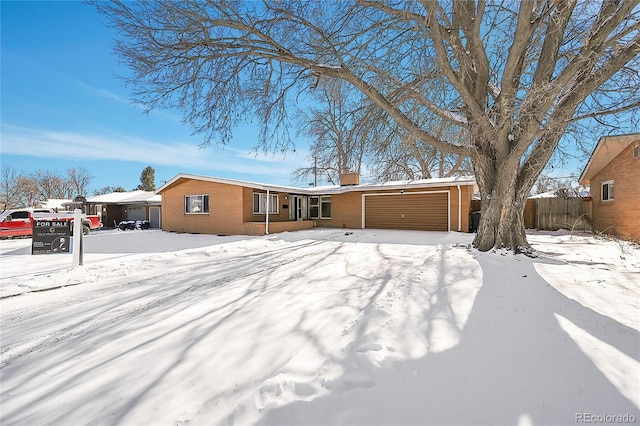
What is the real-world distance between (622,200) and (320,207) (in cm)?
1453

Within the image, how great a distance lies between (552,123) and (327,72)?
16.2 ft

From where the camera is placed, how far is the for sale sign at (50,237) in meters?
8.56

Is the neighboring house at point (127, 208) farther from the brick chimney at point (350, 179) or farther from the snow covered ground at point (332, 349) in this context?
the snow covered ground at point (332, 349)

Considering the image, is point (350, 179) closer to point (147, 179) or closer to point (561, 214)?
point (561, 214)

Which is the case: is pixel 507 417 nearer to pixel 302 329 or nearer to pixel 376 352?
pixel 376 352

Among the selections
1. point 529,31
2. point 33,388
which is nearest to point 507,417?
point 33,388

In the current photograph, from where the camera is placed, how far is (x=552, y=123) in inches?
222

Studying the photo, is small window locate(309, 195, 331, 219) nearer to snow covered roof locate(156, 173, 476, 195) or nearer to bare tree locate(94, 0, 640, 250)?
snow covered roof locate(156, 173, 476, 195)

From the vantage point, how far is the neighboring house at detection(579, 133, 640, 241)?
1086 centimetres

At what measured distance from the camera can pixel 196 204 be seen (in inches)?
650

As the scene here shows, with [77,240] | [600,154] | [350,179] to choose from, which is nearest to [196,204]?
[350,179]

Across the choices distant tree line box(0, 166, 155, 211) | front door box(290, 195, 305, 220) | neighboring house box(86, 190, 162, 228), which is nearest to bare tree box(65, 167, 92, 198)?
distant tree line box(0, 166, 155, 211)

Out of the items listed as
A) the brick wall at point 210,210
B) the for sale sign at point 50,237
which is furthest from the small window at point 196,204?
the for sale sign at point 50,237

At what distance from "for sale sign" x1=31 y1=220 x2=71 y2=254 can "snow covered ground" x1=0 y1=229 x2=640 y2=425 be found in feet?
13.6
